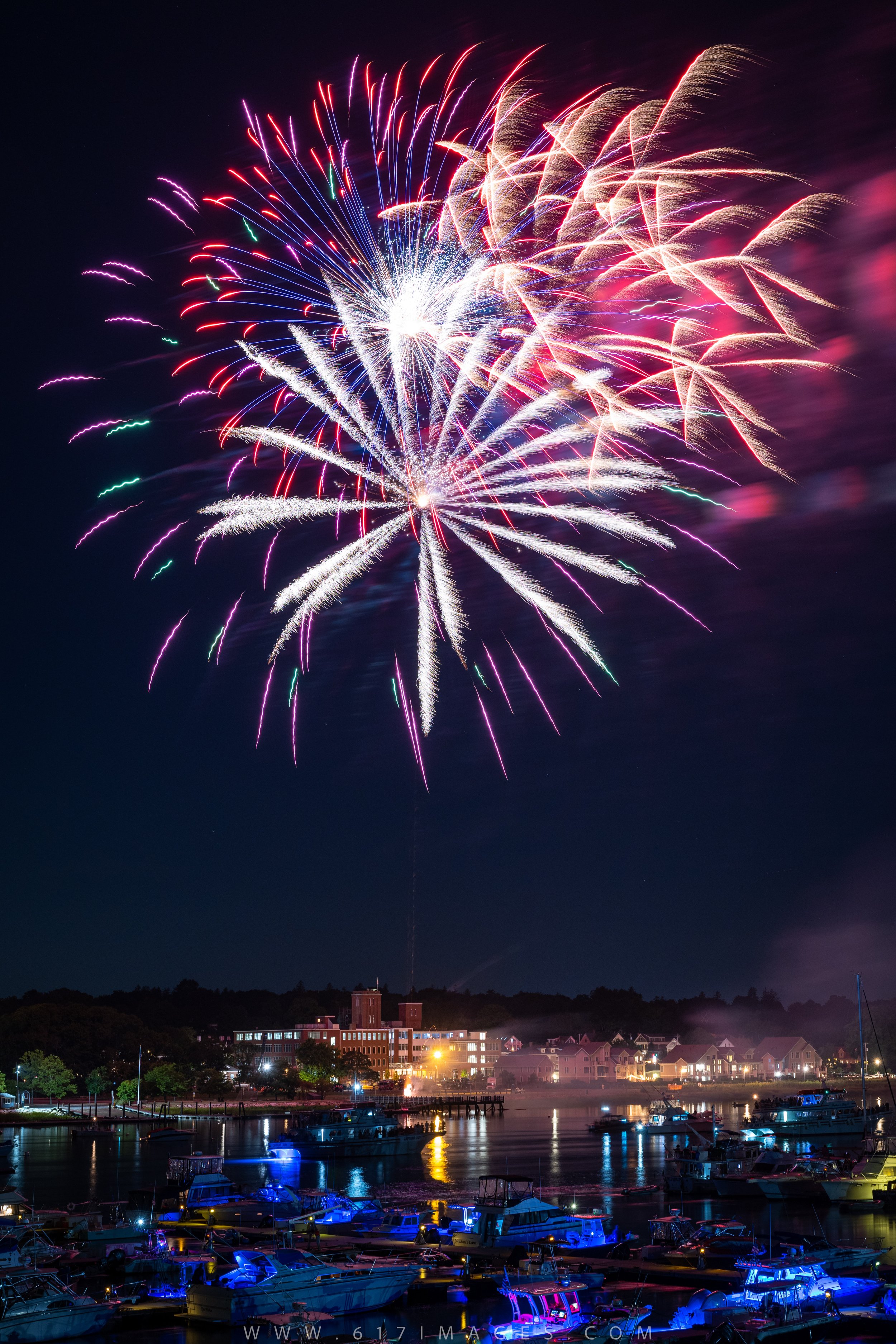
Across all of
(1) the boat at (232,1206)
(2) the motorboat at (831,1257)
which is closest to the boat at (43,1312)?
(1) the boat at (232,1206)

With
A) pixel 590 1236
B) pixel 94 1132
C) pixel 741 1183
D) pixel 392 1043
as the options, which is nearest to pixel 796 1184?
pixel 741 1183

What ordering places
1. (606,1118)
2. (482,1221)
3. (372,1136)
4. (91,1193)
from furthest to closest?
(606,1118) < (372,1136) < (91,1193) < (482,1221)

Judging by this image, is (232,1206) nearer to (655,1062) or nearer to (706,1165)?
(706,1165)

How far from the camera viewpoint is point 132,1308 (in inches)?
1041

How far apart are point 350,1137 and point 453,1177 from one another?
50.9 ft

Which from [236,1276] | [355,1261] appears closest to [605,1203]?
[355,1261]

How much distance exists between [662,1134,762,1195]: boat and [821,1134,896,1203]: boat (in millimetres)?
4134

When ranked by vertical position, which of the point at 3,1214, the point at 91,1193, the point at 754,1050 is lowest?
the point at 754,1050

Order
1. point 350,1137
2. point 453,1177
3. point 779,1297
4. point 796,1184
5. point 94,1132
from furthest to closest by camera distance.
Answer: point 94,1132 → point 350,1137 → point 453,1177 → point 796,1184 → point 779,1297

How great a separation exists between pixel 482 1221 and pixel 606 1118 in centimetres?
5986

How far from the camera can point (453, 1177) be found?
184 ft

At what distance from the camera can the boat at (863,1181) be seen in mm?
44438

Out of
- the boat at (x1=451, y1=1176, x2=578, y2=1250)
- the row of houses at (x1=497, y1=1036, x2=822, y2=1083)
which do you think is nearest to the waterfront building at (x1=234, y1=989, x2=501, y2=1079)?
the row of houses at (x1=497, y1=1036, x2=822, y2=1083)

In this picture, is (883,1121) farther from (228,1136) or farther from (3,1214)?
(3,1214)
